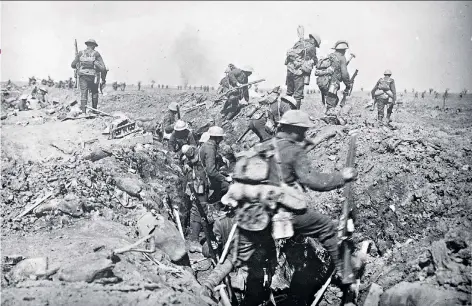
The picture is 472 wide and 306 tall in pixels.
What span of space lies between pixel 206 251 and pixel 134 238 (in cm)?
137

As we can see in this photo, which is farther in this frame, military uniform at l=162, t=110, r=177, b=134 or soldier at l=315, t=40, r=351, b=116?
military uniform at l=162, t=110, r=177, b=134

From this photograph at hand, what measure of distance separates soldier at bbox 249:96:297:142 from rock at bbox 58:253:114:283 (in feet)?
15.3

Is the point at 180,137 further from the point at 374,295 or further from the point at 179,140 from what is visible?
the point at 374,295

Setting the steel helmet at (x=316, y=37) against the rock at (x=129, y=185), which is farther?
the steel helmet at (x=316, y=37)

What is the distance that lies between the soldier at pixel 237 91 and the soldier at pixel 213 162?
5.33 metres

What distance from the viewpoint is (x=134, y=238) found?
503cm

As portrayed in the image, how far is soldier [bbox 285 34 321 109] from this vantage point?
859 cm

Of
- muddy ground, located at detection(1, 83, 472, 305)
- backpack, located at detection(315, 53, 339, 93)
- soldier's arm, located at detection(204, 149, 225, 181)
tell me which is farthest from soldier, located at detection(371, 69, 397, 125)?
soldier's arm, located at detection(204, 149, 225, 181)

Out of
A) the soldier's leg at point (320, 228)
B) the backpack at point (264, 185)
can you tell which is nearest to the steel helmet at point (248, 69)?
the backpack at point (264, 185)

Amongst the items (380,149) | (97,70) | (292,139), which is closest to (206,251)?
(292,139)

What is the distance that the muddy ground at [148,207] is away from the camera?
3.51m

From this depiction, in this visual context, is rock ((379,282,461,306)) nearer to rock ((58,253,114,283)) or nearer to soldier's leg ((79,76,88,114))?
rock ((58,253,114,283))

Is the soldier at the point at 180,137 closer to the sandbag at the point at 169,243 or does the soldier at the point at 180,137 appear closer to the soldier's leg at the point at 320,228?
the sandbag at the point at 169,243

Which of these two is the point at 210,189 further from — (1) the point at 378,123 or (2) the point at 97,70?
(2) the point at 97,70
